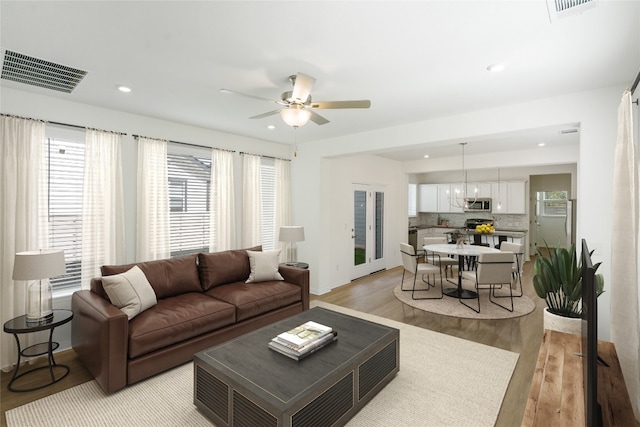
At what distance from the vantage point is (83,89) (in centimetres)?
302

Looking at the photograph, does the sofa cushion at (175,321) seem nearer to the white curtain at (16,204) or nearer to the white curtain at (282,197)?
the white curtain at (16,204)

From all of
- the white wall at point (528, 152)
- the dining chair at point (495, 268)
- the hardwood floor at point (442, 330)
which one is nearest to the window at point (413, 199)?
the hardwood floor at point (442, 330)

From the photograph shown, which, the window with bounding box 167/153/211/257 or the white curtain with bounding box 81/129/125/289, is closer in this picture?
the white curtain with bounding box 81/129/125/289

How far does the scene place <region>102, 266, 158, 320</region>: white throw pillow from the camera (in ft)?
9.29

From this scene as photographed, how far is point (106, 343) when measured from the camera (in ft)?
8.02

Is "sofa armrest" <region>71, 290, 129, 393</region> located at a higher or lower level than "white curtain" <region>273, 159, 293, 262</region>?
lower

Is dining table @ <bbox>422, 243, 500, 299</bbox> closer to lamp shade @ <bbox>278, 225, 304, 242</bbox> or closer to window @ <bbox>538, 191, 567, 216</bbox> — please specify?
lamp shade @ <bbox>278, 225, 304, 242</bbox>

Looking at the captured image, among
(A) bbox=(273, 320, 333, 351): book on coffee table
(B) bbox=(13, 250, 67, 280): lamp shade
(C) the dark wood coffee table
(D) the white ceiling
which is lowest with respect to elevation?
(C) the dark wood coffee table

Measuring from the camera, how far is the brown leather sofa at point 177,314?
8.25 feet

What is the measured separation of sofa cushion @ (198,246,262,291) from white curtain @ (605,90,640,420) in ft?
12.2

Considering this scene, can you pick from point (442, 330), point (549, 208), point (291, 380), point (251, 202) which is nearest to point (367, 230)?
point (251, 202)

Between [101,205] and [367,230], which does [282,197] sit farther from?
[101,205]

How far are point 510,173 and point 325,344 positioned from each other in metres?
7.76

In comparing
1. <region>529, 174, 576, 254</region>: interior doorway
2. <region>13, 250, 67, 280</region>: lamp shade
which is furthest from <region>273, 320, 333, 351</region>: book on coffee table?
<region>529, 174, 576, 254</region>: interior doorway
